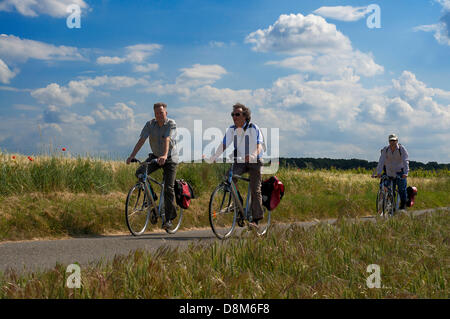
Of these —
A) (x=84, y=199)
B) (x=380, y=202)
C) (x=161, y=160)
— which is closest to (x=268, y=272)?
(x=161, y=160)

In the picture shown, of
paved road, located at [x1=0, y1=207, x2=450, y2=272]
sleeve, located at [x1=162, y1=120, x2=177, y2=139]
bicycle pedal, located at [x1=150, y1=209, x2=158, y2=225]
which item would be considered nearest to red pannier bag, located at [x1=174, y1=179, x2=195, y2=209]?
bicycle pedal, located at [x1=150, y1=209, x2=158, y2=225]

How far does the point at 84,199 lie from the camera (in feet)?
37.0

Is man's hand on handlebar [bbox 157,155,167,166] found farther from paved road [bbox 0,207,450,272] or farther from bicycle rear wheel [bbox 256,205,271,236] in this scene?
bicycle rear wheel [bbox 256,205,271,236]

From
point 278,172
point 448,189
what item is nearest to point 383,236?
point 278,172

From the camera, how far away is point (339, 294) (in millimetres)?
4355

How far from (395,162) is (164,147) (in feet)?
23.9

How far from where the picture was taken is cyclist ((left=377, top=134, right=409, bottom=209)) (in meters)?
13.8

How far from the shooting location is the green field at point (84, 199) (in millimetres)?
10055

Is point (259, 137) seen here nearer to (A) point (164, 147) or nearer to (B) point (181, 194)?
(A) point (164, 147)

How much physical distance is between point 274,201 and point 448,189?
2276cm

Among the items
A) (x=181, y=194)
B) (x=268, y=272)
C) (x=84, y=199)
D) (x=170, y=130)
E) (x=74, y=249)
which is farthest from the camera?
(x=84, y=199)

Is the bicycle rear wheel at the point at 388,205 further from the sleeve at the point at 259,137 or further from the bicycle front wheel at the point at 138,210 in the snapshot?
the bicycle front wheel at the point at 138,210
